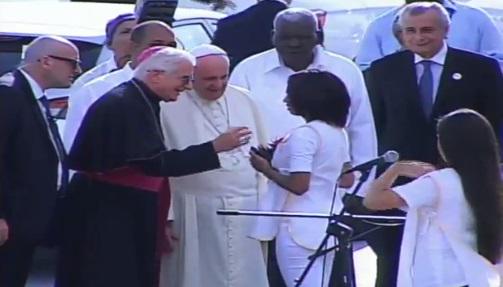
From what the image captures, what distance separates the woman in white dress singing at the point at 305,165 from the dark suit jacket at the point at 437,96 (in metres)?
0.69

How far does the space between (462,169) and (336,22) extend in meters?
7.79

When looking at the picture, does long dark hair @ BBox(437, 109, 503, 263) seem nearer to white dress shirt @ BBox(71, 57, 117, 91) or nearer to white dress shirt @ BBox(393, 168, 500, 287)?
white dress shirt @ BBox(393, 168, 500, 287)

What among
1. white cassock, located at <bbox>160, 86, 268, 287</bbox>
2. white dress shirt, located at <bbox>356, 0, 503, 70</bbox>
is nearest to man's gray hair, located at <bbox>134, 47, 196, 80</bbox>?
white cassock, located at <bbox>160, 86, 268, 287</bbox>

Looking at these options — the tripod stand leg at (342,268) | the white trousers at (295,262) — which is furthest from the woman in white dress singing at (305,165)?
the tripod stand leg at (342,268)

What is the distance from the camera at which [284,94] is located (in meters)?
7.61

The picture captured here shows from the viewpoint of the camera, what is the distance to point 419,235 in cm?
582

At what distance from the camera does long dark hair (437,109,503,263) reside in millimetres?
5699

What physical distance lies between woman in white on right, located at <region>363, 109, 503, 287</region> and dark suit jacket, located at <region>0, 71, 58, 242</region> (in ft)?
5.62

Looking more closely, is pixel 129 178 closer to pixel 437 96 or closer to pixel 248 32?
pixel 437 96

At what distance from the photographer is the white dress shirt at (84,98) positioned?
23.3 ft

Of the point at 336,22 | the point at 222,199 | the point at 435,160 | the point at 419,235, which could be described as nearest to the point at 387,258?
the point at 435,160

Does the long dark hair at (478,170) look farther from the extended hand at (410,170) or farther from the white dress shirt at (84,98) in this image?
the white dress shirt at (84,98)

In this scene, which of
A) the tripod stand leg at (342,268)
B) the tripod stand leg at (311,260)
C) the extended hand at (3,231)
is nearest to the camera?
the tripod stand leg at (342,268)

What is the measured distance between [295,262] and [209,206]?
1.84 feet
